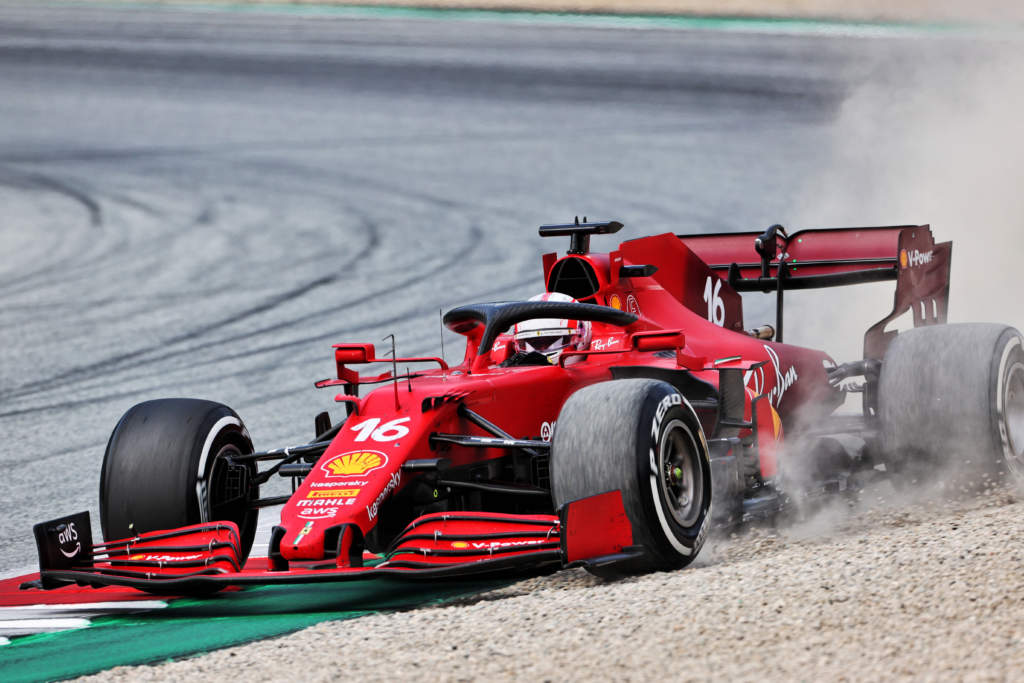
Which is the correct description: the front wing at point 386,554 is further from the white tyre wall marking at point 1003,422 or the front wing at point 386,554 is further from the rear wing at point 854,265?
the rear wing at point 854,265

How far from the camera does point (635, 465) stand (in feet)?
16.8

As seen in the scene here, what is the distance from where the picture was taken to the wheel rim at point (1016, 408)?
22.8 feet

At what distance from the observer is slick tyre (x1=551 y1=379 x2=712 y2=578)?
5.12m

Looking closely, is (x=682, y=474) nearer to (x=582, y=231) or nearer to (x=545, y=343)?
(x=545, y=343)

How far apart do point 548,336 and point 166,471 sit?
2.03m

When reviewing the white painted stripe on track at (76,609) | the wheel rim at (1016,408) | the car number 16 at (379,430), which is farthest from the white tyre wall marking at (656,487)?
the wheel rim at (1016,408)

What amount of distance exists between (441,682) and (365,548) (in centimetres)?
184

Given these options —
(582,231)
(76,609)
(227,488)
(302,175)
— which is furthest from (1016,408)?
(302,175)

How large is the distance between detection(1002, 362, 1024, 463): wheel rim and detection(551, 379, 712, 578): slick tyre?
7.46 feet

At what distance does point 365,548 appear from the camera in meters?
5.56

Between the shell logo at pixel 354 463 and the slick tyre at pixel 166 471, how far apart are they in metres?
0.74

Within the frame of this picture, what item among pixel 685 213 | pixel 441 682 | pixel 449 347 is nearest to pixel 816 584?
pixel 441 682

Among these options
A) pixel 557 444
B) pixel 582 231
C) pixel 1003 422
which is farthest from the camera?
pixel 582 231

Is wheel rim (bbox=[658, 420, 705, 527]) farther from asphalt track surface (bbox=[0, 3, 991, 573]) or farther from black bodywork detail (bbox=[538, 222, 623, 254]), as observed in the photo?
asphalt track surface (bbox=[0, 3, 991, 573])
